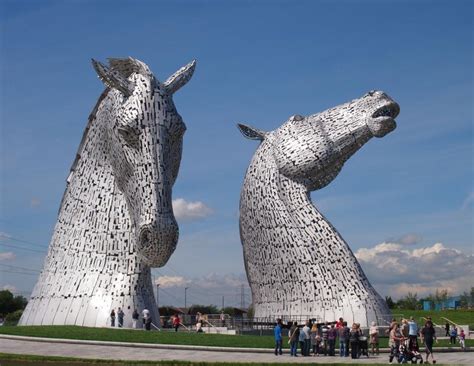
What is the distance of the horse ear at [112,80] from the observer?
805 inches

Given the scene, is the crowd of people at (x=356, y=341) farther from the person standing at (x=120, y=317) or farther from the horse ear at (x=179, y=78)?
the horse ear at (x=179, y=78)

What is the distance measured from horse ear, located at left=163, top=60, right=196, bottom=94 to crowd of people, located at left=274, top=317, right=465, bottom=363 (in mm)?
7517

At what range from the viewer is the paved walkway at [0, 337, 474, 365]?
15828mm

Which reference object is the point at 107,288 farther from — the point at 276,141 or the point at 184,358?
the point at 276,141

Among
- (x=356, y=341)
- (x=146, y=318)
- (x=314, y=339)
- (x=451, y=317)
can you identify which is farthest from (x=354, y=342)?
(x=451, y=317)

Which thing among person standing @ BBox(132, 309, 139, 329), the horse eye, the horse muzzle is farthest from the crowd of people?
the horse eye

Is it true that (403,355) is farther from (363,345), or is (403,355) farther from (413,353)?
(363,345)

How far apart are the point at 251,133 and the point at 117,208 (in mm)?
12714

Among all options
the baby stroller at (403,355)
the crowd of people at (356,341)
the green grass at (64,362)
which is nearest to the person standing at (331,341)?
the crowd of people at (356,341)

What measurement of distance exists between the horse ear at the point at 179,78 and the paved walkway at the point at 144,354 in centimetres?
766

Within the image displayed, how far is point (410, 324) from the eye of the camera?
16656mm

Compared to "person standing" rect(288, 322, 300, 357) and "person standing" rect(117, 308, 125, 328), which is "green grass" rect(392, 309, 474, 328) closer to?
"person standing" rect(288, 322, 300, 357)

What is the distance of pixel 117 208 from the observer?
2161 cm

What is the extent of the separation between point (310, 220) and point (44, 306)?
464 inches
